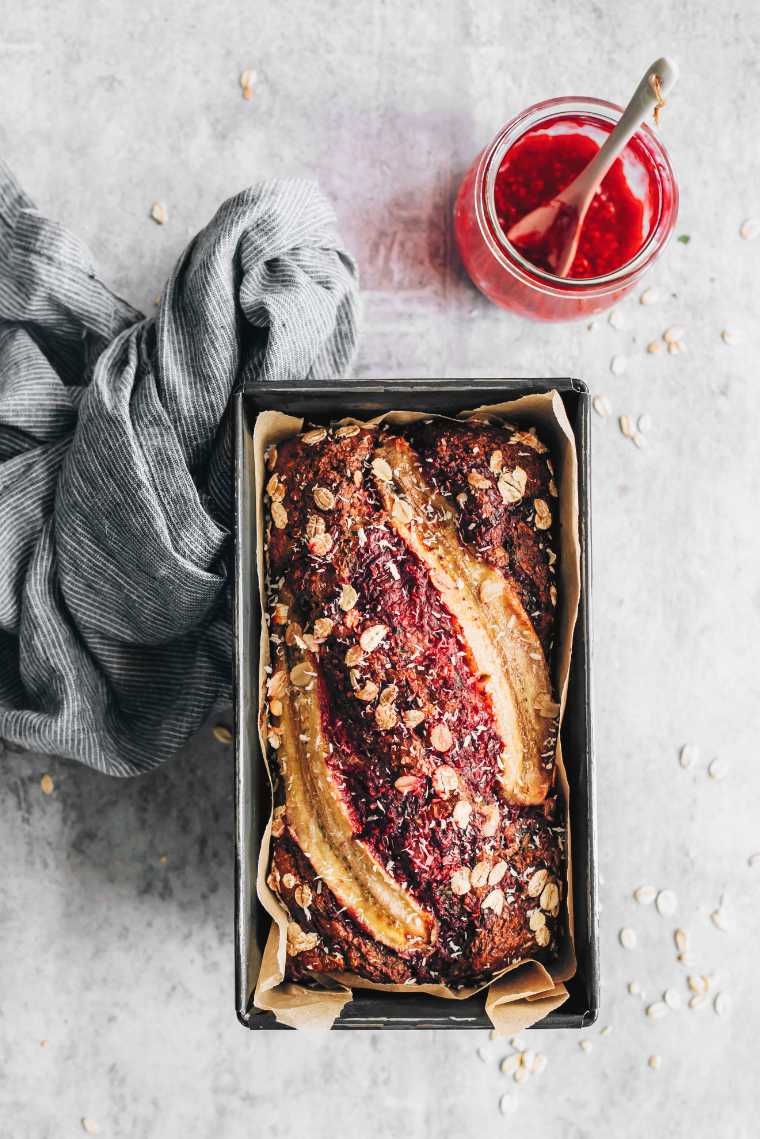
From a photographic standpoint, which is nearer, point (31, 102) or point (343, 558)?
point (343, 558)

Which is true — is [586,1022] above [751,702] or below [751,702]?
below

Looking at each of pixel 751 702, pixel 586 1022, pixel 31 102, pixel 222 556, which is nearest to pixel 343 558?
pixel 222 556

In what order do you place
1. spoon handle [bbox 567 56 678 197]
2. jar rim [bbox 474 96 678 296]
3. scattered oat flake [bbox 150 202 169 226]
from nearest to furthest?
1. spoon handle [bbox 567 56 678 197]
2. jar rim [bbox 474 96 678 296]
3. scattered oat flake [bbox 150 202 169 226]

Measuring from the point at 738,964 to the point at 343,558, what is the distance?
1.08 m

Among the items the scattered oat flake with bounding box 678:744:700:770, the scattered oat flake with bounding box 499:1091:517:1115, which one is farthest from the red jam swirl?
the scattered oat flake with bounding box 499:1091:517:1115

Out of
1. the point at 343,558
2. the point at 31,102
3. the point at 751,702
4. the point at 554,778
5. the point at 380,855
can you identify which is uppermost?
the point at 31,102

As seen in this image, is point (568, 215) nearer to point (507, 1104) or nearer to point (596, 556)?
point (596, 556)

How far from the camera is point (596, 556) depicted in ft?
5.64

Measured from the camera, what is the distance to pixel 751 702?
68.4 inches

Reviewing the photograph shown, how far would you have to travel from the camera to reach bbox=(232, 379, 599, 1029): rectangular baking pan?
127cm

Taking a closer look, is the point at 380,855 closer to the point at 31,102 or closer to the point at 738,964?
the point at 738,964

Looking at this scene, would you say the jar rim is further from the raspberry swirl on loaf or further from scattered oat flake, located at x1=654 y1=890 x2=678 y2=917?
scattered oat flake, located at x1=654 y1=890 x2=678 y2=917

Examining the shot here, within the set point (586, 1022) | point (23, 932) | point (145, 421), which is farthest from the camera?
point (23, 932)

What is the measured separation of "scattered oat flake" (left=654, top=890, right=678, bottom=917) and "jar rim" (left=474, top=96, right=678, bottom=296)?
102 cm
